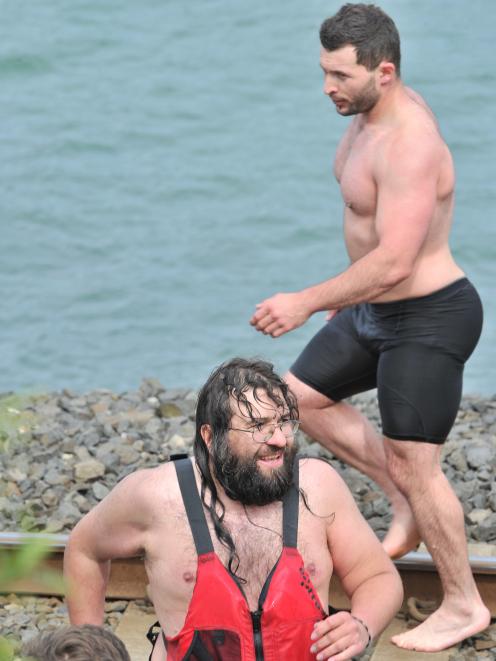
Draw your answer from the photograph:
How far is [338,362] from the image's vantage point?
19.3 feet

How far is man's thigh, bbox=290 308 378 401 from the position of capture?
5879 millimetres

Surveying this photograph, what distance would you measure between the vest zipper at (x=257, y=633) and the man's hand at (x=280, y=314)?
1270 millimetres

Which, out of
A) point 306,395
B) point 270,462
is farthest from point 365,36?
point 270,462

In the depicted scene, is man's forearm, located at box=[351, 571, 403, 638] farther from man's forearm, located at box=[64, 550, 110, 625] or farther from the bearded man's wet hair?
man's forearm, located at box=[64, 550, 110, 625]

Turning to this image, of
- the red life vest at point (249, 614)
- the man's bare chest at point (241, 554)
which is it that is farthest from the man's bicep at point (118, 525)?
the red life vest at point (249, 614)

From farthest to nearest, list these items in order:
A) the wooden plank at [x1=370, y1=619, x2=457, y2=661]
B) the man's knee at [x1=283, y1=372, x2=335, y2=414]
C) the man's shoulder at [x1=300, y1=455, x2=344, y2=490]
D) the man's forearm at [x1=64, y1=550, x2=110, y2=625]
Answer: the man's knee at [x1=283, y1=372, x2=335, y2=414], the wooden plank at [x1=370, y1=619, x2=457, y2=661], the man's forearm at [x1=64, y1=550, x2=110, y2=625], the man's shoulder at [x1=300, y1=455, x2=344, y2=490]

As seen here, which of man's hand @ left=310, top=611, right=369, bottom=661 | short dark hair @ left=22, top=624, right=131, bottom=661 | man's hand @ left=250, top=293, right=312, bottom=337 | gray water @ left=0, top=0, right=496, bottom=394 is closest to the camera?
short dark hair @ left=22, top=624, right=131, bottom=661

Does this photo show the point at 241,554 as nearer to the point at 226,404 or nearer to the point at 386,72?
the point at 226,404

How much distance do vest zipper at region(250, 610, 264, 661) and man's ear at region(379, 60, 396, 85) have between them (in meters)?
2.20

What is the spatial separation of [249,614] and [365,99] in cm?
215

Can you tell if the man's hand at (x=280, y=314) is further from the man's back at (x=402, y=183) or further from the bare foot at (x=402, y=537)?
the bare foot at (x=402, y=537)

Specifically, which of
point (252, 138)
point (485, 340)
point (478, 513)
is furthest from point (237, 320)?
point (478, 513)

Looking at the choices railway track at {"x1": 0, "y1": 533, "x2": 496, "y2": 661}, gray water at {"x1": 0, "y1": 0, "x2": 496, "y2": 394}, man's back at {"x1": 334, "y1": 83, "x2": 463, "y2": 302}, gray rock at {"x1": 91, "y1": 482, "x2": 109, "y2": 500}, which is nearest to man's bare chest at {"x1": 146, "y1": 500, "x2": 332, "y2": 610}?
railway track at {"x1": 0, "y1": 533, "x2": 496, "y2": 661}

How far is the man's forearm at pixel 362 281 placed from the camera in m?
5.30
